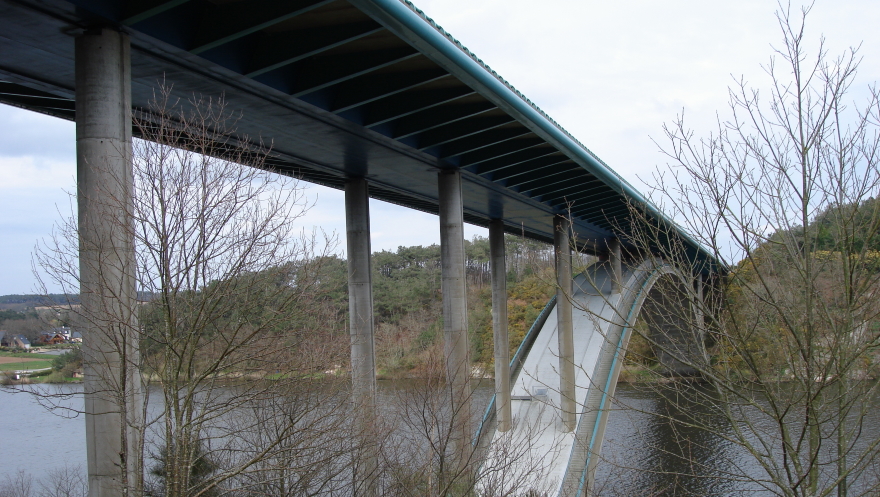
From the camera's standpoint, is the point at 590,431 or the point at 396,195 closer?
the point at 396,195

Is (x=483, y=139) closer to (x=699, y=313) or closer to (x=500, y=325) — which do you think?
(x=699, y=313)

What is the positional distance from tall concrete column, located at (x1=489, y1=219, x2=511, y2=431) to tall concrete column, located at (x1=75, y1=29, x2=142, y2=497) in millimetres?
12618

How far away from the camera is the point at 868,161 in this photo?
4402mm

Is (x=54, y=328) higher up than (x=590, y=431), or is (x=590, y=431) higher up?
(x=54, y=328)

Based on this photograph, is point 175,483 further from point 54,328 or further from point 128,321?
point 54,328

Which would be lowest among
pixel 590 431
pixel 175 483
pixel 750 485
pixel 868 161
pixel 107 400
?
pixel 750 485

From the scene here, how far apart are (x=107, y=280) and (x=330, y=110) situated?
4.57 meters

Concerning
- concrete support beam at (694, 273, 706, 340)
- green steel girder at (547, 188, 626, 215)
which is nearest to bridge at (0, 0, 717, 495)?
concrete support beam at (694, 273, 706, 340)

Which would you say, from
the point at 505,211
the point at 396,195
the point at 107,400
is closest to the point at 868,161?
the point at 107,400

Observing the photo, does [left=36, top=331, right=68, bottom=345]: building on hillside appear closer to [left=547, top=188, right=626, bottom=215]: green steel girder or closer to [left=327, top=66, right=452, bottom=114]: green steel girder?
[left=327, top=66, right=452, bottom=114]: green steel girder

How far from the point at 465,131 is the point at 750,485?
1328cm

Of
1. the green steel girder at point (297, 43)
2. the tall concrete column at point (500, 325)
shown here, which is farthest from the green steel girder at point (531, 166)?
the green steel girder at point (297, 43)

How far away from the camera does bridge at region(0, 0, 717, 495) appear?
219 inches

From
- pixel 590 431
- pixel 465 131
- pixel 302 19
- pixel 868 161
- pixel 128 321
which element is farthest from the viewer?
pixel 590 431
